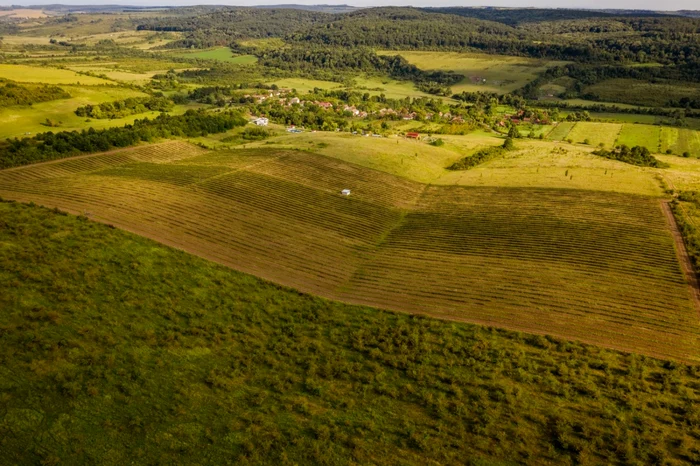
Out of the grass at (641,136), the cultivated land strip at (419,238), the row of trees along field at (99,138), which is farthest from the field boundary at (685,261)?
the row of trees along field at (99,138)

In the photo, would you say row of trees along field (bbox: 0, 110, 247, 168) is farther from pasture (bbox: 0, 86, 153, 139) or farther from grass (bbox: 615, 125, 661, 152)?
grass (bbox: 615, 125, 661, 152)

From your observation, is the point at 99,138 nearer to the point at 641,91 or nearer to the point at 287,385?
the point at 287,385

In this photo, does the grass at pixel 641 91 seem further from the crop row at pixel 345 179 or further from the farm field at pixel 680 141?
the crop row at pixel 345 179

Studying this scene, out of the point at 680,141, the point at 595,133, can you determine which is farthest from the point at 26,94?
the point at 680,141

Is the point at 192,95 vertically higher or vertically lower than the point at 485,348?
higher

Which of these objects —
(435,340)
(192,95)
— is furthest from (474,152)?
(192,95)

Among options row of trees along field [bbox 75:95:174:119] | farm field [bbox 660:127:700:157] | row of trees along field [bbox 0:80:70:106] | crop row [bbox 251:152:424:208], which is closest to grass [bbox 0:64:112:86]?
row of trees along field [bbox 0:80:70:106]

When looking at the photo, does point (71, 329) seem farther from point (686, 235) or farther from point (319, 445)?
point (686, 235)
